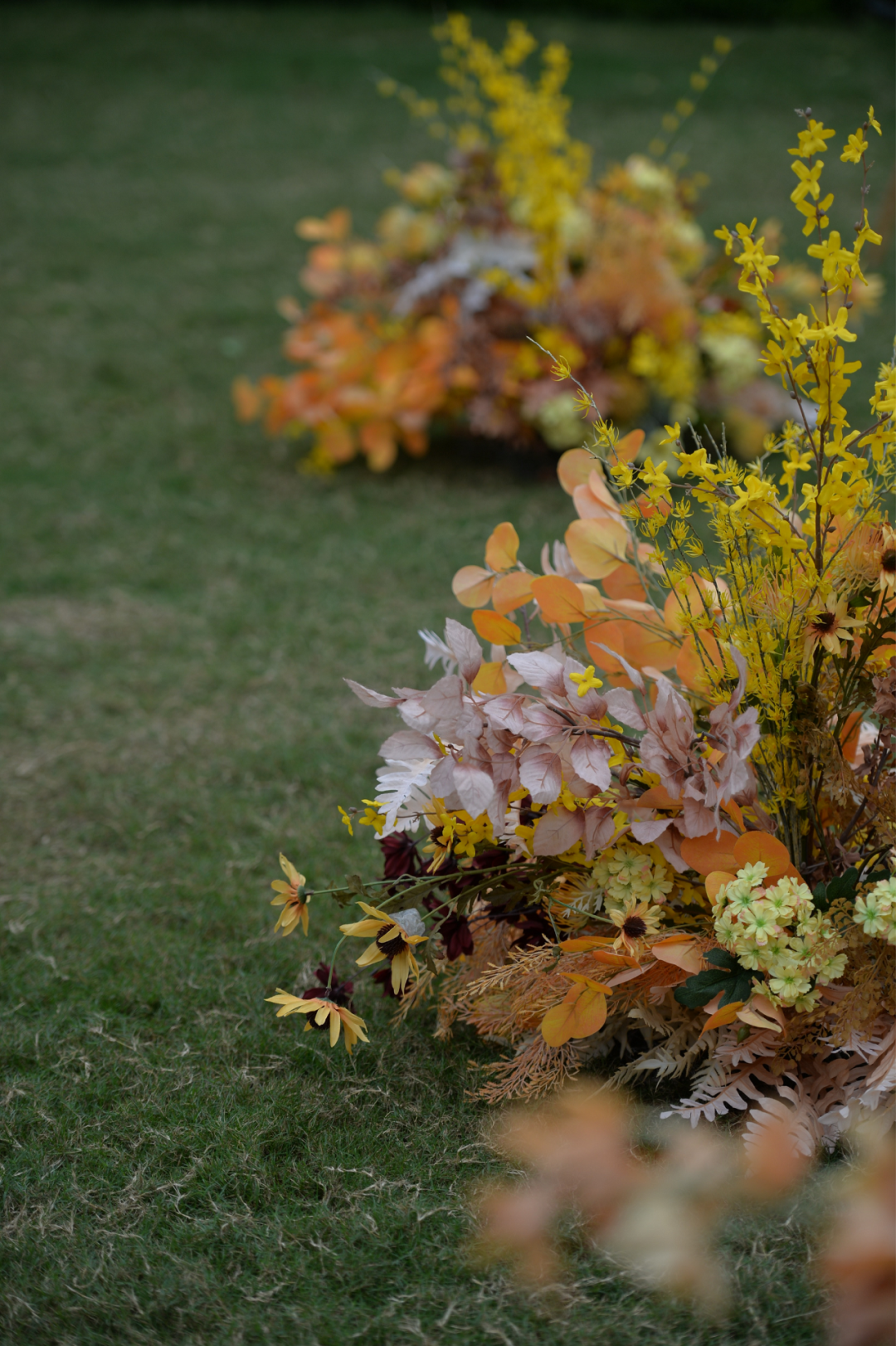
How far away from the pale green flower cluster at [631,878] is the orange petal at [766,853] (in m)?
0.11

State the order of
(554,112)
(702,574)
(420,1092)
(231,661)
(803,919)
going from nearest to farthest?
(803,919) < (702,574) < (420,1092) < (231,661) < (554,112)

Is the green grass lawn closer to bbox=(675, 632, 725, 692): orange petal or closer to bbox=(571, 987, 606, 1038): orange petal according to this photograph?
bbox=(571, 987, 606, 1038): orange petal

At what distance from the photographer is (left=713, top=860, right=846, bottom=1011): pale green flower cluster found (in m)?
1.26

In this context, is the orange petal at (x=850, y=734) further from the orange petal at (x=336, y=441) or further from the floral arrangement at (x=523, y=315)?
the orange petal at (x=336, y=441)

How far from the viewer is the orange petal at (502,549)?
152 centimetres

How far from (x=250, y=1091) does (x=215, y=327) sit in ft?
13.3

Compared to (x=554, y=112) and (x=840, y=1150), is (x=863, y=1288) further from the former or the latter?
(x=554, y=112)

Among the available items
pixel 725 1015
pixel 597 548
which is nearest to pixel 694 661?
pixel 597 548

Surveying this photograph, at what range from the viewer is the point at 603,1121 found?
135 cm

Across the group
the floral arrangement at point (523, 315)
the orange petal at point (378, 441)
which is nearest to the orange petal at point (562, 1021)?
the floral arrangement at point (523, 315)

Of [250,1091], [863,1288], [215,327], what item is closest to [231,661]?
[250,1091]

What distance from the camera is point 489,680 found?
4.60 feet

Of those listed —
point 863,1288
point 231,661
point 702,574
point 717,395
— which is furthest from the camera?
point 717,395

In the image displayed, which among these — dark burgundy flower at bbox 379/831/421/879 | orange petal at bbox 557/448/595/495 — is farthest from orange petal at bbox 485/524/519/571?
dark burgundy flower at bbox 379/831/421/879
